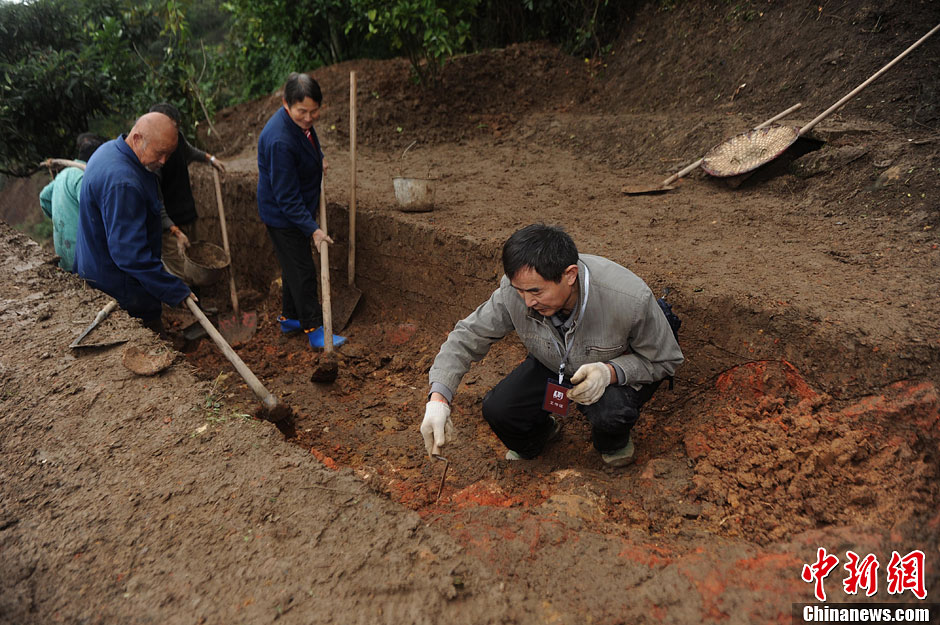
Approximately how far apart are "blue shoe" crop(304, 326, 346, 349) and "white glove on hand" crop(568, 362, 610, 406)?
102 inches

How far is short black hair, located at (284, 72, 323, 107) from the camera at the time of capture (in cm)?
354

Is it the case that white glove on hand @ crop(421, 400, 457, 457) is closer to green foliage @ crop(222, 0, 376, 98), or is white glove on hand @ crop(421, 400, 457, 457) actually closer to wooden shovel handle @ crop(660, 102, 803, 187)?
wooden shovel handle @ crop(660, 102, 803, 187)

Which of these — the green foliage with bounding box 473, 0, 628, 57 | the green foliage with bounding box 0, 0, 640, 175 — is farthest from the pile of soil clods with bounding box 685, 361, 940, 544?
the green foliage with bounding box 473, 0, 628, 57

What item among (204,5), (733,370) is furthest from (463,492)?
(204,5)

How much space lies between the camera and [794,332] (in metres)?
2.60

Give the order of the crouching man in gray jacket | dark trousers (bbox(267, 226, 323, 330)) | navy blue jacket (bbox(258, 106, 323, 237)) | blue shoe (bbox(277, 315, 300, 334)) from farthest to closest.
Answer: blue shoe (bbox(277, 315, 300, 334)) → dark trousers (bbox(267, 226, 323, 330)) → navy blue jacket (bbox(258, 106, 323, 237)) → the crouching man in gray jacket

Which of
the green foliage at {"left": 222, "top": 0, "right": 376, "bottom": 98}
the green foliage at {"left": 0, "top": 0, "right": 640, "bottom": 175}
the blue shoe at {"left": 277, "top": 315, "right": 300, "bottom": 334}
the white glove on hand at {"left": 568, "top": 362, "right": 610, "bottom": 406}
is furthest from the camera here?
the green foliage at {"left": 222, "top": 0, "right": 376, "bottom": 98}

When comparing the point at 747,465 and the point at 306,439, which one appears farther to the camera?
the point at 306,439

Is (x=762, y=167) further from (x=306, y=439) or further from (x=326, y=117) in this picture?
(x=326, y=117)

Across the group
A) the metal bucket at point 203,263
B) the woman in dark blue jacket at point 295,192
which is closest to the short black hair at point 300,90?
the woman in dark blue jacket at point 295,192

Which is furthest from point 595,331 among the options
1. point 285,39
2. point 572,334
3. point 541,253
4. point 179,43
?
point 285,39

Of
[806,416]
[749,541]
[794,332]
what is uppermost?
[794,332]

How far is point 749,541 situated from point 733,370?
105 centimetres

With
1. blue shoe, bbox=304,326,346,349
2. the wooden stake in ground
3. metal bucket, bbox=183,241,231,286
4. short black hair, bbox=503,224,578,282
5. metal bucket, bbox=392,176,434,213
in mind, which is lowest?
blue shoe, bbox=304,326,346,349
